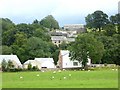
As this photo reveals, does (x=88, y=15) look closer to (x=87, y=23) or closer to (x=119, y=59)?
(x=87, y=23)

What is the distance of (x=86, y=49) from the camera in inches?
3113

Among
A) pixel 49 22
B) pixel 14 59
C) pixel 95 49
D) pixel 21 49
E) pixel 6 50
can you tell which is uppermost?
pixel 49 22

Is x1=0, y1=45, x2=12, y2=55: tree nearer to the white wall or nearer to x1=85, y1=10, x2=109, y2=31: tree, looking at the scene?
the white wall

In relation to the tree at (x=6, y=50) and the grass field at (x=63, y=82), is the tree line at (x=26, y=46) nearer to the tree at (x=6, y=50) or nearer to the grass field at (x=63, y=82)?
the tree at (x=6, y=50)

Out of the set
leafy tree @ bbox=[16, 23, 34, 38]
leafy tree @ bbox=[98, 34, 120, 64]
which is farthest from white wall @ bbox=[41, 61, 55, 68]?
leafy tree @ bbox=[16, 23, 34, 38]

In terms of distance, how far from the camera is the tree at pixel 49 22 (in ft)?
599

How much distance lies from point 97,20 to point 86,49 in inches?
2754

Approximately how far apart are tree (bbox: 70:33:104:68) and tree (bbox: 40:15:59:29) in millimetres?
102080

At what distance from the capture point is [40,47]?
97.7 metres

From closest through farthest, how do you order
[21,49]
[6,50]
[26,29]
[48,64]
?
1. [48,64]
2. [21,49]
3. [6,50]
4. [26,29]

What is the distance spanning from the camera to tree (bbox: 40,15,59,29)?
18262 cm

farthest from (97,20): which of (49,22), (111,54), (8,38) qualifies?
(111,54)

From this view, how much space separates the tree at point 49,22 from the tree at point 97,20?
35148 mm

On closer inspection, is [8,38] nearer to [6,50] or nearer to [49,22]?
[6,50]
